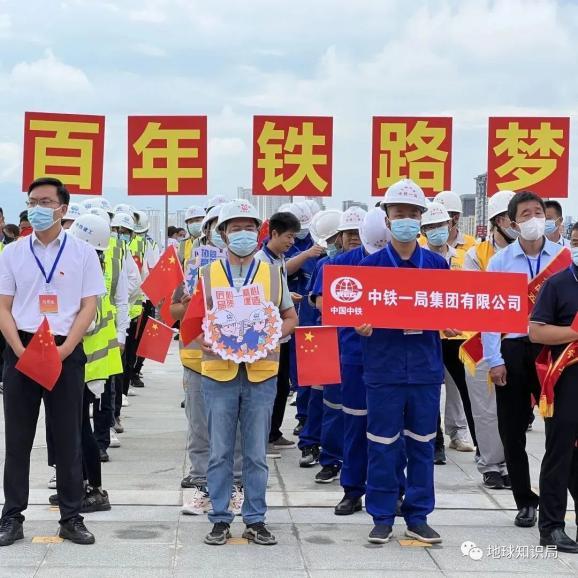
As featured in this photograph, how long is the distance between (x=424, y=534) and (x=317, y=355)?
4.36 feet

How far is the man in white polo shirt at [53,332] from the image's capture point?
585 cm

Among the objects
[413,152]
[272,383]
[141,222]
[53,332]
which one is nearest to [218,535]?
[272,383]

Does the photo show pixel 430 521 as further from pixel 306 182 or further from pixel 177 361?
pixel 177 361

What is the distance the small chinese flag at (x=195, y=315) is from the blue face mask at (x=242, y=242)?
281 mm

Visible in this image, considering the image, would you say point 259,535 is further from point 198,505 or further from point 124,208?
point 124,208

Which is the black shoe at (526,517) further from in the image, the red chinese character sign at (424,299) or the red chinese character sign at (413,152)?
the red chinese character sign at (413,152)

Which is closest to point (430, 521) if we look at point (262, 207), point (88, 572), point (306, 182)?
point (88, 572)

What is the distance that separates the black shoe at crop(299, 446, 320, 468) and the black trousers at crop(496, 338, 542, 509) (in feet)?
7.24

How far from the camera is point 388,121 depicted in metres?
13.9

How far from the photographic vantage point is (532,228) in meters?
6.39

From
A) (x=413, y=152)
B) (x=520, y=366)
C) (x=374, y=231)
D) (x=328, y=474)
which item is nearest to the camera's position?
(x=520, y=366)

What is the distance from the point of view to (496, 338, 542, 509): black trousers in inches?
250

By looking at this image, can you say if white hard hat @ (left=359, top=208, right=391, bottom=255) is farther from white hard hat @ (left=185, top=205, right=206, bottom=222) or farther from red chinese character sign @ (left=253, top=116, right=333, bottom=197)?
red chinese character sign @ (left=253, top=116, right=333, bottom=197)

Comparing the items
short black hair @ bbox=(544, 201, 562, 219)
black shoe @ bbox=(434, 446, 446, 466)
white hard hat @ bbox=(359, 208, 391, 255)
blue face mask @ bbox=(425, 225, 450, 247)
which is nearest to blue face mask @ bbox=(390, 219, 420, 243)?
white hard hat @ bbox=(359, 208, 391, 255)
